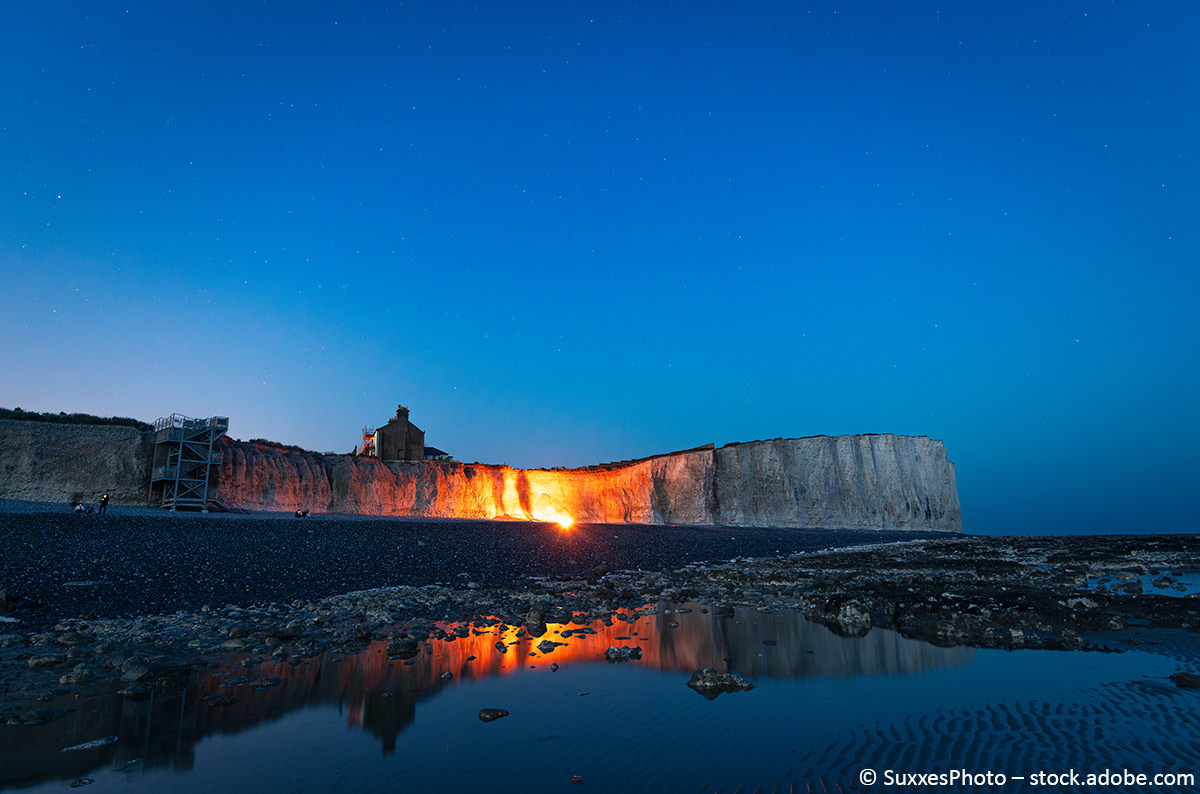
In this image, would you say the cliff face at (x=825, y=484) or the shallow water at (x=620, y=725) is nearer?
the shallow water at (x=620, y=725)

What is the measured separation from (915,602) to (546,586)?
9.36 m

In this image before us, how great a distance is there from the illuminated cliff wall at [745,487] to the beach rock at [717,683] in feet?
140

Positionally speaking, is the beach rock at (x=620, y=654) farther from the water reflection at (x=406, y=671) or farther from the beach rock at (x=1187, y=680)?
the beach rock at (x=1187, y=680)

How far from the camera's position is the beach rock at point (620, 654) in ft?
28.3

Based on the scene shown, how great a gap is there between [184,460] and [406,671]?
33.8 metres

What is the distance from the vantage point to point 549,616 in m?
11.9

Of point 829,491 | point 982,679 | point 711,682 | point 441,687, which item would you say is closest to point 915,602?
point 982,679

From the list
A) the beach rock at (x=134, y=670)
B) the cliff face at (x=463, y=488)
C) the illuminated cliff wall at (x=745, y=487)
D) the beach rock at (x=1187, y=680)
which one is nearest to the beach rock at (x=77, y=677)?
the beach rock at (x=134, y=670)

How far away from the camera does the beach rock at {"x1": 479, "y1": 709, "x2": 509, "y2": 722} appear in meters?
6.12

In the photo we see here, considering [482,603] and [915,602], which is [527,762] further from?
[915,602]

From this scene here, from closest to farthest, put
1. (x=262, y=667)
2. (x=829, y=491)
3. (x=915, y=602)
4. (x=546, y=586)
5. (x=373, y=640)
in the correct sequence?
1. (x=262, y=667)
2. (x=373, y=640)
3. (x=915, y=602)
4. (x=546, y=586)
5. (x=829, y=491)

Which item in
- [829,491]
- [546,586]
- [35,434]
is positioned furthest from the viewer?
[829,491]

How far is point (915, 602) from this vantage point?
474 inches

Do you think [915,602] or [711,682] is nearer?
[711,682]
